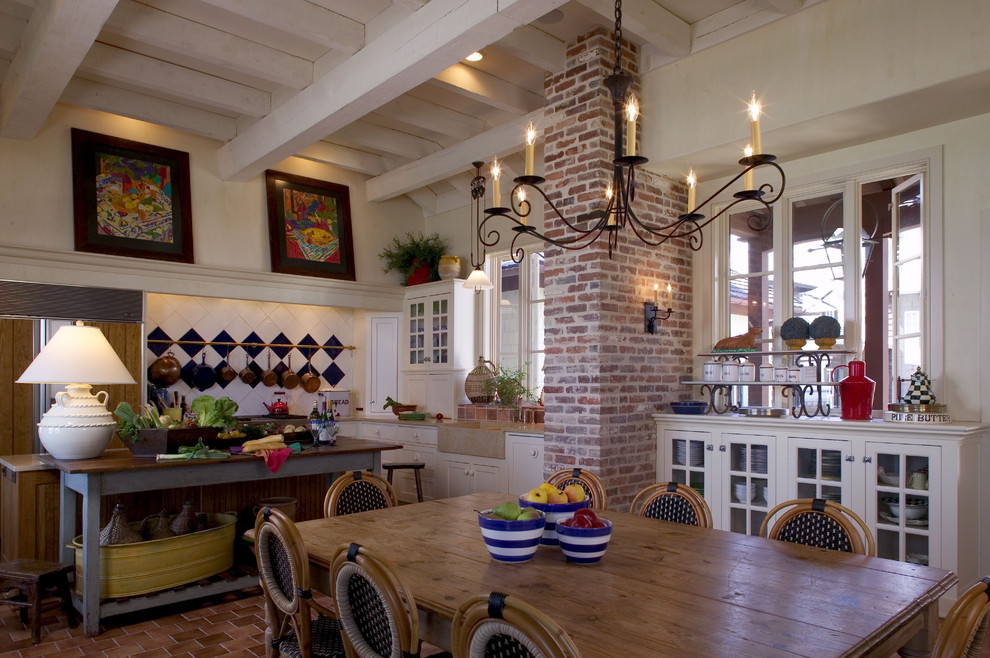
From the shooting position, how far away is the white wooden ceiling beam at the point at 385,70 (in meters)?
3.45

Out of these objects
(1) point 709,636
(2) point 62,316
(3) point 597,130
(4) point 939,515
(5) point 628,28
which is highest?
(5) point 628,28

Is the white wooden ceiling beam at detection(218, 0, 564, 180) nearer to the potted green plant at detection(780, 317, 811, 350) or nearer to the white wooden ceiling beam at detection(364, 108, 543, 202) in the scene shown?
the white wooden ceiling beam at detection(364, 108, 543, 202)

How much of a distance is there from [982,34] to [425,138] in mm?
4338

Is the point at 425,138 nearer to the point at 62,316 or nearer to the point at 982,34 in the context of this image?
the point at 62,316

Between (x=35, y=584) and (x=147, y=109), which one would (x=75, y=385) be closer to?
(x=35, y=584)

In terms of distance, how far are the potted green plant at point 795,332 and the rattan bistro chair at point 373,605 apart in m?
3.39

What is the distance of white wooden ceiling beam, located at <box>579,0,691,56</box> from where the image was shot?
3.94 m

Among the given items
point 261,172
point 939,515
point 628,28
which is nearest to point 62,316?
point 261,172

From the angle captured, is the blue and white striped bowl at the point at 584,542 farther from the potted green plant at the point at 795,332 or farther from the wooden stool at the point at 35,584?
the wooden stool at the point at 35,584

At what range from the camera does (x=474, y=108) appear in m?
5.77

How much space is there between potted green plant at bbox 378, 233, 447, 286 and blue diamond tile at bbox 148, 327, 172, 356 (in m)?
2.22

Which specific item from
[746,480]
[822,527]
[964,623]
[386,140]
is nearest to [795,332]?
[746,480]

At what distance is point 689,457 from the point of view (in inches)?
184

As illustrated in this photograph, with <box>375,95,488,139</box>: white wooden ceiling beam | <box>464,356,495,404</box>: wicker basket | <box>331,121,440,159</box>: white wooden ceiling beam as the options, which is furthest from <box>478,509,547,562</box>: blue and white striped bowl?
<box>331,121,440,159</box>: white wooden ceiling beam
